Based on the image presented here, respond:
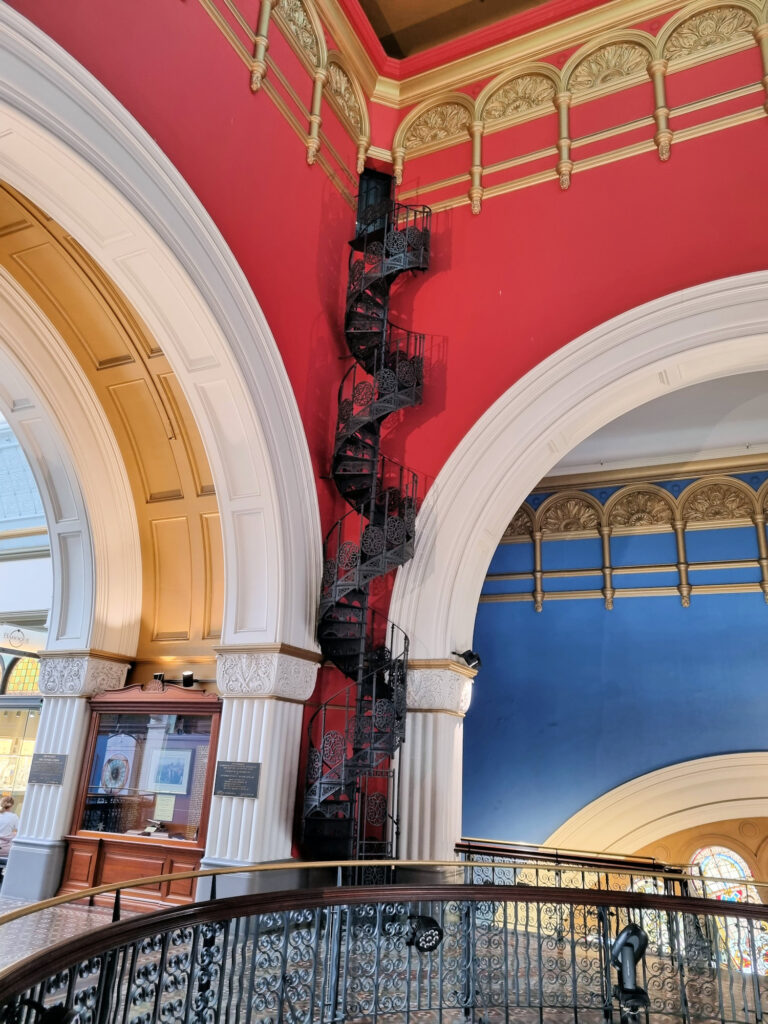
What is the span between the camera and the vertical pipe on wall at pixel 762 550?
11375 mm

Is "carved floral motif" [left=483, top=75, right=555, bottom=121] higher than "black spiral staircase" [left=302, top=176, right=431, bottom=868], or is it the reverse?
"carved floral motif" [left=483, top=75, right=555, bottom=121]

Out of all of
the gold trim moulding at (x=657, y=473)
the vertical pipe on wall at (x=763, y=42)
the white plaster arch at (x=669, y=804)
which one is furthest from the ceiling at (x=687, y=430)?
the white plaster arch at (x=669, y=804)

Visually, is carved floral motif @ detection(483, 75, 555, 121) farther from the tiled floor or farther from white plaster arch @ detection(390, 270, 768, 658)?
the tiled floor

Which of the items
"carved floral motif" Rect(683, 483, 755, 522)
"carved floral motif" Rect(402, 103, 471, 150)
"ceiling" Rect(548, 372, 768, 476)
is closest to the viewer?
"carved floral motif" Rect(402, 103, 471, 150)

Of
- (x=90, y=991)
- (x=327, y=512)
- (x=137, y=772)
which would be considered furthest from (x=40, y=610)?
(x=90, y=991)

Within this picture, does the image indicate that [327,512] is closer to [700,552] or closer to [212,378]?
[212,378]

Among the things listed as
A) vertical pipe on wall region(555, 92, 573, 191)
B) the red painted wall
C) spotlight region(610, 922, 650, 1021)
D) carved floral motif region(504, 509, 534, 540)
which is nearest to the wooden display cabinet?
the red painted wall

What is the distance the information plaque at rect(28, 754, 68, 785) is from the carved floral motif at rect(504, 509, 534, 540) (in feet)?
25.6

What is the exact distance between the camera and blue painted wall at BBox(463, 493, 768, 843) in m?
Answer: 11.2

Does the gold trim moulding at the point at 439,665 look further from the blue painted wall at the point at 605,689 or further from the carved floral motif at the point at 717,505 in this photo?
the carved floral motif at the point at 717,505

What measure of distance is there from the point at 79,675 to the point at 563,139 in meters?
8.55

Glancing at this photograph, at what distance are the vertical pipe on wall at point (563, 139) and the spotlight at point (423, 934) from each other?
8044 mm

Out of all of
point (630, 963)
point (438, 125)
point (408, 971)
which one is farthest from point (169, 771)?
point (438, 125)

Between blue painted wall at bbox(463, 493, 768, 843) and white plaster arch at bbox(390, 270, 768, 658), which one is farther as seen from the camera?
blue painted wall at bbox(463, 493, 768, 843)
